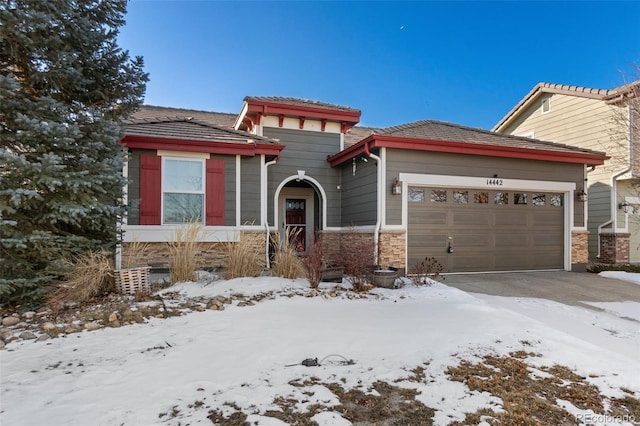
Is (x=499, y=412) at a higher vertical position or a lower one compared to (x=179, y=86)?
lower

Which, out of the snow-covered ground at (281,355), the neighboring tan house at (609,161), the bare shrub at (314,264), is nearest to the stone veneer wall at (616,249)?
the neighboring tan house at (609,161)

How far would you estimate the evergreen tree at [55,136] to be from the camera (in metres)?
4.25

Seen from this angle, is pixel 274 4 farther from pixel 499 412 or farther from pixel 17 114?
pixel 499 412

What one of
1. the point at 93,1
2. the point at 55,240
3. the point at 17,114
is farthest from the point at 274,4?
the point at 55,240

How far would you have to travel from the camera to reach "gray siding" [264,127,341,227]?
30.3 feet

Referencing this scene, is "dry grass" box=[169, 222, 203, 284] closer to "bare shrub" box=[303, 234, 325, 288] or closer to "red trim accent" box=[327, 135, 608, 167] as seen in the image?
"bare shrub" box=[303, 234, 325, 288]

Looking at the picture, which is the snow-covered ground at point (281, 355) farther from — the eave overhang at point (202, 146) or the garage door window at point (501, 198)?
the eave overhang at point (202, 146)

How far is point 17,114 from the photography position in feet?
14.2

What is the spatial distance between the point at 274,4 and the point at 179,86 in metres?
4.05

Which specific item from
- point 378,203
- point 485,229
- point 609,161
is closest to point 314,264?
point 378,203

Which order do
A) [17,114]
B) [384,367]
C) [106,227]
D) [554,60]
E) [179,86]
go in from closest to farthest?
1. [384,367]
2. [17,114]
3. [106,227]
4. [179,86]
5. [554,60]

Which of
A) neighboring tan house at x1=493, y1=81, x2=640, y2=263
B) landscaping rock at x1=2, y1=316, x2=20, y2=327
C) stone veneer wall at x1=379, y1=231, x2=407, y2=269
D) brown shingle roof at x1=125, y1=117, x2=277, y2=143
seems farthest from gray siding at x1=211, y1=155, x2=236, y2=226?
neighboring tan house at x1=493, y1=81, x2=640, y2=263

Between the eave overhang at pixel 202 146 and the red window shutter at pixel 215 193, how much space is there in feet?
1.07

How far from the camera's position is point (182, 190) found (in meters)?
7.43
